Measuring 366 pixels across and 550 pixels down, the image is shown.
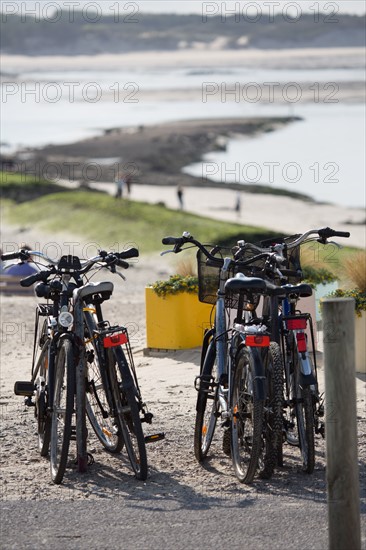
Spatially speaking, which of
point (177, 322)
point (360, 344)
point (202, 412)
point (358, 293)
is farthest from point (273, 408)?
point (177, 322)

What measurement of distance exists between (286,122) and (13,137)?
91.9ft

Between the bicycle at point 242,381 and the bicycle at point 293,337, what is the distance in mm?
172

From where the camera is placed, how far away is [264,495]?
21.7ft

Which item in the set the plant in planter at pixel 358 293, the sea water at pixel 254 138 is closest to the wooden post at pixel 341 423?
the plant in planter at pixel 358 293

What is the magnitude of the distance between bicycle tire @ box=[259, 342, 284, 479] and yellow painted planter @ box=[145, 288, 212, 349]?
537cm

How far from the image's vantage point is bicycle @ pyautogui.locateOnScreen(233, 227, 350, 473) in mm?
6945

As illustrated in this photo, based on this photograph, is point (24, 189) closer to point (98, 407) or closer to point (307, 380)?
point (98, 407)

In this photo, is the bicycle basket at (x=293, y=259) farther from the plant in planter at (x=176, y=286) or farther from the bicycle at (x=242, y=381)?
the plant in planter at (x=176, y=286)

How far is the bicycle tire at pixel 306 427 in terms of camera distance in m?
6.92

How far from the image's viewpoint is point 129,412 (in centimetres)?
699

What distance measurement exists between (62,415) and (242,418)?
3.97ft

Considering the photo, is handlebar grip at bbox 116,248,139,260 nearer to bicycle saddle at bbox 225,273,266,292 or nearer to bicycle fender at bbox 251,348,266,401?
bicycle saddle at bbox 225,273,266,292

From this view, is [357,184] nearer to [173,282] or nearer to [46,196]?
[46,196]

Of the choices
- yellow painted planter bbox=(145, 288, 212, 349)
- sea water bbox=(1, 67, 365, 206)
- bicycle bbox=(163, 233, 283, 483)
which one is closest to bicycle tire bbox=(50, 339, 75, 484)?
bicycle bbox=(163, 233, 283, 483)
